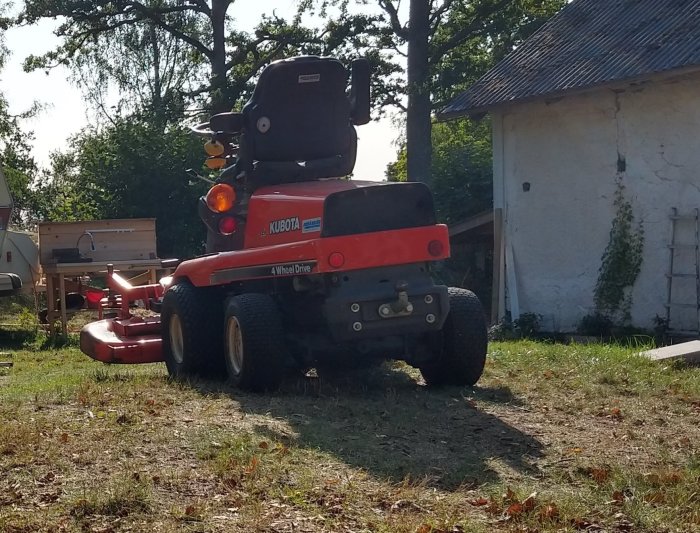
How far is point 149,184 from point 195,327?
16.9 metres

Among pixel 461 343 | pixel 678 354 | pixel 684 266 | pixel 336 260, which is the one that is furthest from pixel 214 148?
pixel 684 266

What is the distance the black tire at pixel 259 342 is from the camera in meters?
8.47

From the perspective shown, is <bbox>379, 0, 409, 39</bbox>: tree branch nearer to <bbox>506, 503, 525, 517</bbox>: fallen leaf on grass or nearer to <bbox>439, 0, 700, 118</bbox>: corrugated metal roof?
<bbox>439, 0, 700, 118</bbox>: corrugated metal roof

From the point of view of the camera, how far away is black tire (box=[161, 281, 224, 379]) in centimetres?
926

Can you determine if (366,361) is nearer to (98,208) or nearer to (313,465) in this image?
(313,465)

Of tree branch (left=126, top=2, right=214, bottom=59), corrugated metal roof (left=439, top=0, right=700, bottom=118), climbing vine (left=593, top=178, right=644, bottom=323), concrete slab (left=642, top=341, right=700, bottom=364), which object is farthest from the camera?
tree branch (left=126, top=2, right=214, bottom=59)

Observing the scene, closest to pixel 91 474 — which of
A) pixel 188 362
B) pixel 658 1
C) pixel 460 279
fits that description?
pixel 188 362

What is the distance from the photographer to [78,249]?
17.2 metres

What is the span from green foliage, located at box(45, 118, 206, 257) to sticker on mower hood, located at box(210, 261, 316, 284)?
635 inches

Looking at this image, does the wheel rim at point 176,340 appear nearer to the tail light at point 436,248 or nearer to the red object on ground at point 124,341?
the red object on ground at point 124,341

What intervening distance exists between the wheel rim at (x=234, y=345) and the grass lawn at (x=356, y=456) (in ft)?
0.78

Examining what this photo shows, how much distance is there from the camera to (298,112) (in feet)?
31.2

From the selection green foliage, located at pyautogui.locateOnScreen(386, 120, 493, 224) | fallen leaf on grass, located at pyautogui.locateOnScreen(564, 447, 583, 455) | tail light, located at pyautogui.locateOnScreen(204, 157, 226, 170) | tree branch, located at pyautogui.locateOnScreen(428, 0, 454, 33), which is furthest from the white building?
fallen leaf on grass, located at pyautogui.locateOnScreen(564, 447, 583, 455)

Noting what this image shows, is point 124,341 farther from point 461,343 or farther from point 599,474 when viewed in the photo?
point 599,474
